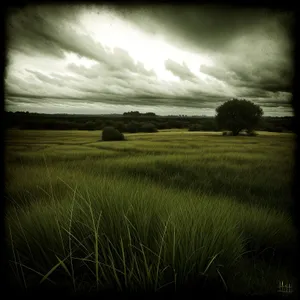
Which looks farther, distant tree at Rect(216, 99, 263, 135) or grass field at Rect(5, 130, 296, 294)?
distant tree at Rect(216, 99, 263, 135)

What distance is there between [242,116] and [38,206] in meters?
1.63

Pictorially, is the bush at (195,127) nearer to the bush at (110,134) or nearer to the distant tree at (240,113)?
the distant tree at (240,113)

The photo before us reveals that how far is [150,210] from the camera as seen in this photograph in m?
1.33

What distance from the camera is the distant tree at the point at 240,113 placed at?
1.80 metres

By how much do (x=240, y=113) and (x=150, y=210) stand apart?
107 centimetres

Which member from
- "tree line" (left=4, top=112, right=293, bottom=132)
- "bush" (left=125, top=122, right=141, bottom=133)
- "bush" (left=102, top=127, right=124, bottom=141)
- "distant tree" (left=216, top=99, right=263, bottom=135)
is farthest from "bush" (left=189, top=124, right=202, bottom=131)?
"bush" (left=102, top=127, right=124, bottom=141)

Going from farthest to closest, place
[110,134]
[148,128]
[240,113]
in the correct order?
[148,128], [110,134], [240,113]

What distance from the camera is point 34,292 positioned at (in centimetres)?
117

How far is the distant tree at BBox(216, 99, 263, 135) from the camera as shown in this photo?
5.90ft

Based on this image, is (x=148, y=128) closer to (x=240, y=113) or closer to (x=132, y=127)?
(x=132, y=127)

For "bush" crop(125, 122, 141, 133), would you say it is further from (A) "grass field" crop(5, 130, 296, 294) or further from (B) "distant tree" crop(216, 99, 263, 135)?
(B) "distant tree" crop(216, 99, 263, 135)

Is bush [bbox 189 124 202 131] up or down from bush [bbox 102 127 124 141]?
up

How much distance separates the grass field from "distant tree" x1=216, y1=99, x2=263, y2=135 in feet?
0.48

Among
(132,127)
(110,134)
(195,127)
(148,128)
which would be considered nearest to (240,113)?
(195,127)
